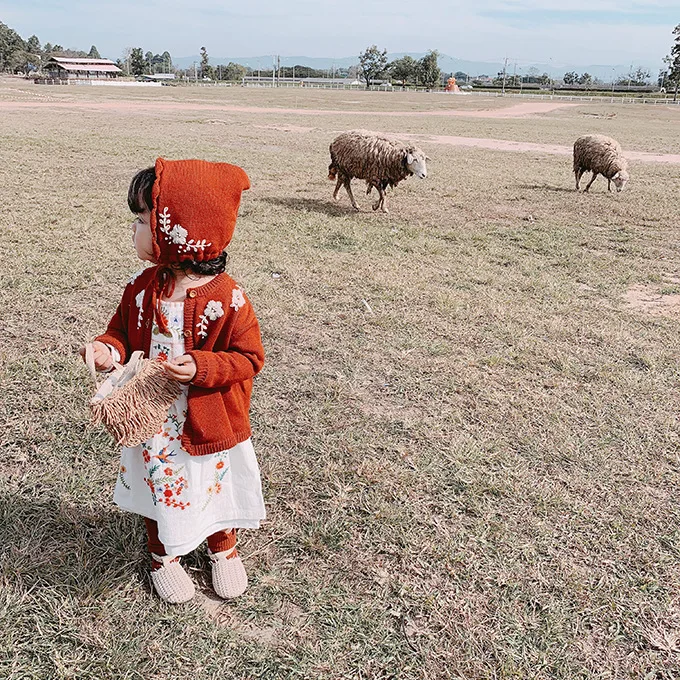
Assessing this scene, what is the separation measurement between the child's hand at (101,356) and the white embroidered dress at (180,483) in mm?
139

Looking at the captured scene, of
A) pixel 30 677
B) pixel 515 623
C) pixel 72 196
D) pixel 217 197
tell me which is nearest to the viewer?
pixel 217 197

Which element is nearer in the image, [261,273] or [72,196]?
[261,273]

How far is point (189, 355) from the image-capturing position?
2.02 m

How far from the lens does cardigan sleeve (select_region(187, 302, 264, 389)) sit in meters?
2.01

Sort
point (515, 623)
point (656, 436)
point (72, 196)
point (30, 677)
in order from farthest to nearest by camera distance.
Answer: point (72, 196)
point (656, 436)
point (515, 623)
point (30, 677)

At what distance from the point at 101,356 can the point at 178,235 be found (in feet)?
1.71

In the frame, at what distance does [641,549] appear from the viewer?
9.35 ft

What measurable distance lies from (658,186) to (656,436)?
423 inches

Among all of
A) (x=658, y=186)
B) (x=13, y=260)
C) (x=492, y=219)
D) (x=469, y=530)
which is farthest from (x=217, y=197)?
(x=658, y=186)

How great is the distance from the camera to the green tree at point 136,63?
115137 mm

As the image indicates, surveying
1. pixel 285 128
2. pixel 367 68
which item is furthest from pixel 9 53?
pixel 285 128

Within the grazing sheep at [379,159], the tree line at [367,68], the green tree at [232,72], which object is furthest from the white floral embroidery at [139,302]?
the green tree at [232,72]

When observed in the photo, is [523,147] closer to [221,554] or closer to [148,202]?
[221,554]

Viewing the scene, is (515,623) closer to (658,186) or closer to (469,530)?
(469,530)
